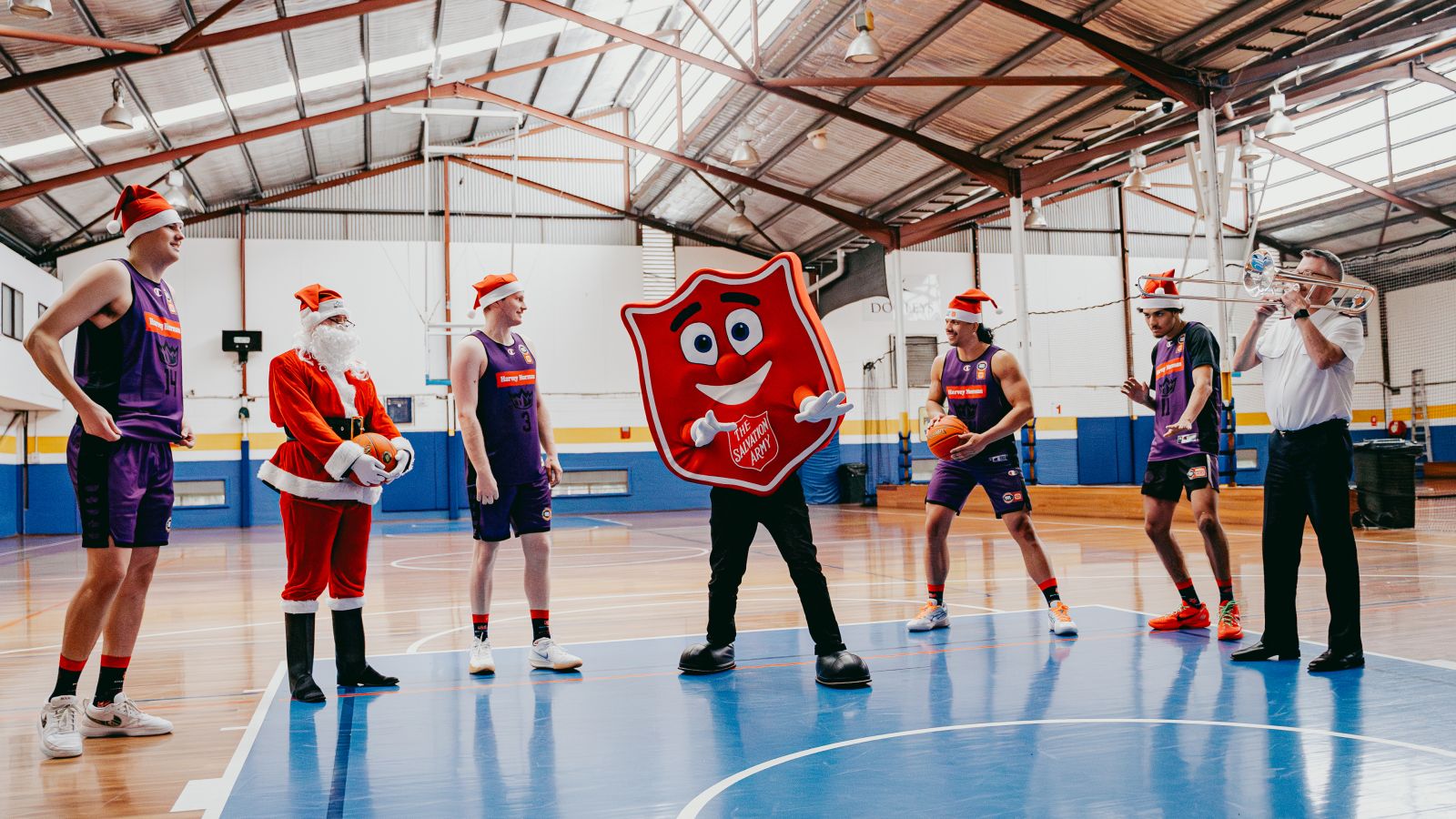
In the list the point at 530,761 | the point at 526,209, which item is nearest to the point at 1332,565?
the point at 530,761

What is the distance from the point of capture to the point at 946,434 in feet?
17.9

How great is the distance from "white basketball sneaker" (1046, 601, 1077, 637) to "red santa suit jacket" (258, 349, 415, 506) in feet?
10.5

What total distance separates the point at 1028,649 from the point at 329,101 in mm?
15760

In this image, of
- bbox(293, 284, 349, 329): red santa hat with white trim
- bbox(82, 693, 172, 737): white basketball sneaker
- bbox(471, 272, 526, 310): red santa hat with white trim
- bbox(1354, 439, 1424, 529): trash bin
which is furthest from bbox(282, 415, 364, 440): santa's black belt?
bbox(1354, 439, 1424, 529): trash bin

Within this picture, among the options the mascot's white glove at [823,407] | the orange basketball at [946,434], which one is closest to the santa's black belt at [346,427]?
the mascot's white glove at [823,407]

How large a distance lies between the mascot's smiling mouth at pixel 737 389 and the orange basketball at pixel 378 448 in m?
1.30

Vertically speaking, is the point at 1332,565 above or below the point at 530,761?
above

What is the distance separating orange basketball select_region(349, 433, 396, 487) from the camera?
14.2ft

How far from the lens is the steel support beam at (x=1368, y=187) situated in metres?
21.4

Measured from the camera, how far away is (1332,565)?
4.49 metres

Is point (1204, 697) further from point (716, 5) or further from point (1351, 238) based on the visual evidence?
point (1351, 238)

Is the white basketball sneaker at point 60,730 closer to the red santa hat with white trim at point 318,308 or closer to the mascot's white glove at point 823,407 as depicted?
the red santa hat with white trim at point 318,308

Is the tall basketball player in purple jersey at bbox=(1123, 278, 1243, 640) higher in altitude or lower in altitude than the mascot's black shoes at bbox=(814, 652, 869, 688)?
A: higher

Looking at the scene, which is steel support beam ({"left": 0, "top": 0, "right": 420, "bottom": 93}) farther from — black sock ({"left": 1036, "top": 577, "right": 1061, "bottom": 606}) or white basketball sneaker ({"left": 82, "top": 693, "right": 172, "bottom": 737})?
black sock ({"left": 1036, "top": 577, "right": 1061, "bottom": 606})
